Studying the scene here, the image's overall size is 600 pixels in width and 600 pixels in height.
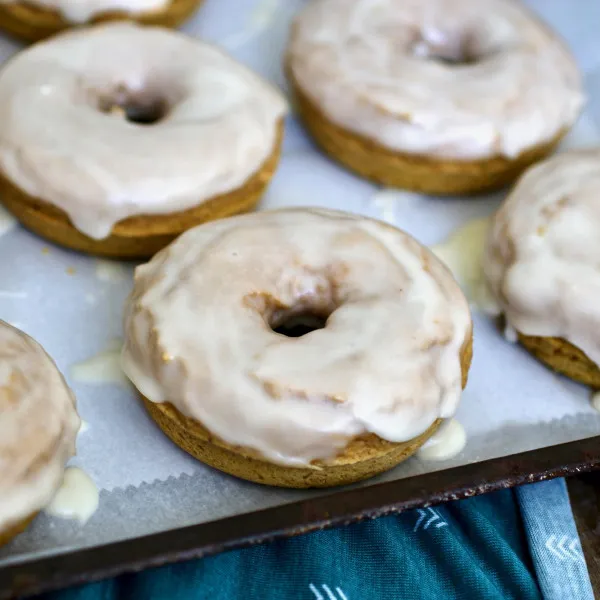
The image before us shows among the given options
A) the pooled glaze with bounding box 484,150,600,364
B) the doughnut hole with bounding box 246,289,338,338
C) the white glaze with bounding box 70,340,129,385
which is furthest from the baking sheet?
the doughnut hole with bounding box 246,289,338,338

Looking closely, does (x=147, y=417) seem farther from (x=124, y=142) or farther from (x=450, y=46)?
(x=450, y=46)

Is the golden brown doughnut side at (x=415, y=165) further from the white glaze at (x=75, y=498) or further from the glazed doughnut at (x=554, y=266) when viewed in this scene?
the white glaze at (x=75, y=498)

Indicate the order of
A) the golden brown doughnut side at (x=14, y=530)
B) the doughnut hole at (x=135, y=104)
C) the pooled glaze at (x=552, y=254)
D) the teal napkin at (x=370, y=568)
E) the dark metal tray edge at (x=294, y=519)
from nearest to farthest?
the dark metal tray edge at (x=294, y=519) < the golden brown doughnut side at (x=14, y=530) < the teal napkin at (x=370, y=568) < the pooled glaze at (x=552, y=254) < the doughnut hole at (x=135, y=104)

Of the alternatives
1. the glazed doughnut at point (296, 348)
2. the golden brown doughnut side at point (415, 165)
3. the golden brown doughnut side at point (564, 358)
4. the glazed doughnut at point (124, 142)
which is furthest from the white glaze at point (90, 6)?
the golden brown doughnut side at point (564, 358)

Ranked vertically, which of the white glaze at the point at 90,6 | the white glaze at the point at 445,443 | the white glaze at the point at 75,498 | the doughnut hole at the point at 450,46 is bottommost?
the white glaze at the point at 75,498

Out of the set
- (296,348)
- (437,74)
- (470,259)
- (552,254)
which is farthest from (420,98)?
(296,348)

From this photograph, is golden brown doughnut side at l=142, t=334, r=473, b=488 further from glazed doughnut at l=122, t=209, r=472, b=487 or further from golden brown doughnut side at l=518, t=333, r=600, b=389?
golden brown doughnut side at l=518, t=333, r=600, b=389

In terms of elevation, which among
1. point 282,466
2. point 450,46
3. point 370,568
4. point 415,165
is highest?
point 450,46
